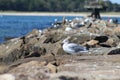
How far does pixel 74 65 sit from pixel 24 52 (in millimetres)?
5280

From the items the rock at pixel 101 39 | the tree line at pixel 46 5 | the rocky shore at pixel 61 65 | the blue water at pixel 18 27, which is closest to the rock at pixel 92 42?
the rocky shore at pixel 61 65

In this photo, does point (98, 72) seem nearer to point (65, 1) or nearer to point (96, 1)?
point (96, 1)

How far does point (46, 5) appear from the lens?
431ft

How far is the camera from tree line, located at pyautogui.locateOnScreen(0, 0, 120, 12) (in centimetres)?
12200

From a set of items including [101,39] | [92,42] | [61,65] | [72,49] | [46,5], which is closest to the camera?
[61,65]

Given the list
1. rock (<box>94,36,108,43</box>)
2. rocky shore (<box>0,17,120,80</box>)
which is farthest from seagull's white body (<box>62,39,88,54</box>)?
rock (<box>94,36,108,43</box>)

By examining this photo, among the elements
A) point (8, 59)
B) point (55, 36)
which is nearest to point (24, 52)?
point (8, 59)

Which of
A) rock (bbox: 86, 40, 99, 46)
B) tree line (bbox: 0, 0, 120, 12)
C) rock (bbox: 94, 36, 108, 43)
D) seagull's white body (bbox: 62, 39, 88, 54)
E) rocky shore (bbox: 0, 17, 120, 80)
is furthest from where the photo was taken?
tree line (bbox: 0, 0, 120, 12)

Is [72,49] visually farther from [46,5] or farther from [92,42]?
[46,5]

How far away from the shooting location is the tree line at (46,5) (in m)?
122

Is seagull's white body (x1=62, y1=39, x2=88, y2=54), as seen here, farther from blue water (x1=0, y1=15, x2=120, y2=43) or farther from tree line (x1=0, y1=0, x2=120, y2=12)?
tree line (x1=0, y1=0, x2=120, y2=12)

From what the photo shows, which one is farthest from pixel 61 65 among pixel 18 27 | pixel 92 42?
pixel 18 27

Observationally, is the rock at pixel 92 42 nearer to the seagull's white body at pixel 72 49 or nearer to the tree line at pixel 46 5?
the seagull's white body at pixel 72 49

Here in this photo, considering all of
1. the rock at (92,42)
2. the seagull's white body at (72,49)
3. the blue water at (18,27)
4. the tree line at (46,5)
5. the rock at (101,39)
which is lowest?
the tree line at (46,5)
